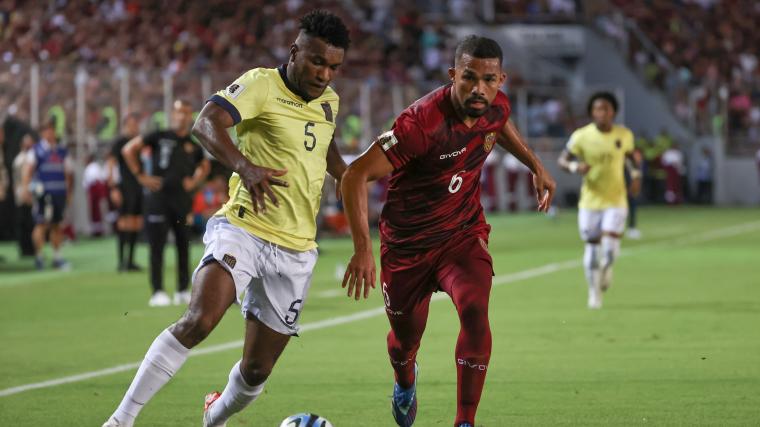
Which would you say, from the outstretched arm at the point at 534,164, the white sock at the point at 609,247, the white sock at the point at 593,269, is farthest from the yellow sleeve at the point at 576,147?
the outstretched arm at the point at 534,164

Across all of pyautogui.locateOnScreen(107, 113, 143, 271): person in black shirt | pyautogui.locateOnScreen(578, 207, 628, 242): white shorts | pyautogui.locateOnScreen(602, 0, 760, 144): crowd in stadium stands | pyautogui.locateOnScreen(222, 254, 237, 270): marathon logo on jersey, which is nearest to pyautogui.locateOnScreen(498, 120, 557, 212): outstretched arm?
pyautogui.locateOnScreen(222, 254, 237, 270): marathon logo on jersey

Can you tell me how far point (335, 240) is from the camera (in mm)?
29609

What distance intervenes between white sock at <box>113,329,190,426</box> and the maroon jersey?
161 centimetres

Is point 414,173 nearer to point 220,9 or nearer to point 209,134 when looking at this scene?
point 209,134

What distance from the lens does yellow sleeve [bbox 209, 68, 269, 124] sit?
24.4ft

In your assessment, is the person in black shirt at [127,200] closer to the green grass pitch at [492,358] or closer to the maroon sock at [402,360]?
the green grass pitch at [492,358]

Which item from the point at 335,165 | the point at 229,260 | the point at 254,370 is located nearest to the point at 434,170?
the point at 335,165

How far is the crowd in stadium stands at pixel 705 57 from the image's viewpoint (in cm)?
4706

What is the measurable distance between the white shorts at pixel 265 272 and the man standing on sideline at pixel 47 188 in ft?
53.1

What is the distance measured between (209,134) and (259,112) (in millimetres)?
446

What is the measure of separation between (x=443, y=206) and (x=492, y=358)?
153 inches

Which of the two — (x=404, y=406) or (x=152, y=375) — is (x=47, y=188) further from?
(x=152, y=375)

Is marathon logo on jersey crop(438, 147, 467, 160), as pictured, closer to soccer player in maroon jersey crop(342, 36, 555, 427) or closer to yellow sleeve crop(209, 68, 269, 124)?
soccer player in maroon jersey crop(342, 36, 555, 427)

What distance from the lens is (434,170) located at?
8.14 metres
